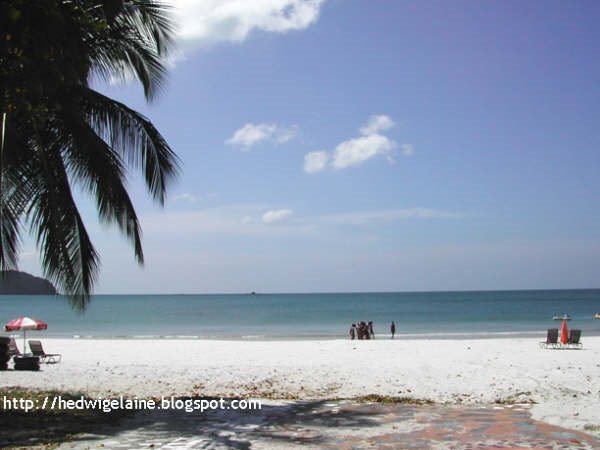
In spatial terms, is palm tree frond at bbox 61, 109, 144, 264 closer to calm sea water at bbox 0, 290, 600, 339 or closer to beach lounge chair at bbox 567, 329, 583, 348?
calm sea water at bbox 0, 290, 600, 339

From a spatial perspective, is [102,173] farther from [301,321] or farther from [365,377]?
[301,321]

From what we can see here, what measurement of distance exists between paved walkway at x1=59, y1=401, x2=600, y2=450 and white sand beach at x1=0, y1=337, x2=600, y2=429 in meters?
0.80

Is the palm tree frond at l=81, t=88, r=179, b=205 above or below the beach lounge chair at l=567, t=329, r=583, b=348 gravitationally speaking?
above

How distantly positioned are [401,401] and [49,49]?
733cm

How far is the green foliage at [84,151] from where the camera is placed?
805cm

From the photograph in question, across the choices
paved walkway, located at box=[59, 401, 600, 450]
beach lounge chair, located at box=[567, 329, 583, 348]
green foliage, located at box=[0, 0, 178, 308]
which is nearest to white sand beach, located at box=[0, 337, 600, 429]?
paved walkway, located at box=[59, 401, 600, 450]


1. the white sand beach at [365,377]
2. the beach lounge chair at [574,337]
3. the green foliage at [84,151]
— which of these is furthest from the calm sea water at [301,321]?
the beach lounge chair at [574,337]

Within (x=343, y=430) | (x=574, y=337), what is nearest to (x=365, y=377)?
(x=343, y=430)

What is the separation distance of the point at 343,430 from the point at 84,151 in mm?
5449

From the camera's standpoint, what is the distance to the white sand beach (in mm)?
10570

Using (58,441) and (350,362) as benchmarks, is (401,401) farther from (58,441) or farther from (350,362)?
(350,362)

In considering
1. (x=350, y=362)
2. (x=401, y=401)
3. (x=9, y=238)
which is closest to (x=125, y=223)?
(x=9, y=238)

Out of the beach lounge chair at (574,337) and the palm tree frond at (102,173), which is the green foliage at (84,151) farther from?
the beach lounge chair at (574,337)

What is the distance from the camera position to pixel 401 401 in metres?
9.77
